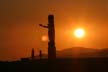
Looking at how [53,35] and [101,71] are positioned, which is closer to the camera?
[101,71]

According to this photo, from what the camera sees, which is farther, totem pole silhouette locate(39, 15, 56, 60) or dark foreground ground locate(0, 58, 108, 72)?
totem pole silhouette locate(39, 15, 56, 60)

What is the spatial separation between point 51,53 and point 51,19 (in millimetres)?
3400

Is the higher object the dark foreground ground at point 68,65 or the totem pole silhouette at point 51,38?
the totem pole silhouette at point 51,38

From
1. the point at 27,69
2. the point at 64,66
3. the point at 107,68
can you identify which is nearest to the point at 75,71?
the point at 64,66

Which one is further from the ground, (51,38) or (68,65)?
(51,38)

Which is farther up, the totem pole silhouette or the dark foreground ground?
the totem pole silhouette

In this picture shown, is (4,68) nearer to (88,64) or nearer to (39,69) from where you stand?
(39,69)

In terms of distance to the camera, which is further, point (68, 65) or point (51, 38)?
point (51, 38)

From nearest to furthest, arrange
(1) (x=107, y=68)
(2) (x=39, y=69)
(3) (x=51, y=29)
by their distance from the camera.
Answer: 1. (1) (x=107, y=68)
2. (2) (x=39, y=69)
3. (3) (x=51, y=29)

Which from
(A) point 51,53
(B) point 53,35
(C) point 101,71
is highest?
(B) point 53,35

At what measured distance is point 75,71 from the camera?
2264cm

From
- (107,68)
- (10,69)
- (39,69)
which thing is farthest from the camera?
(10,69)

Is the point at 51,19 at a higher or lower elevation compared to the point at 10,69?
higher

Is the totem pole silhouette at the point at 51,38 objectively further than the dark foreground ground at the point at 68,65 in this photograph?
Yes
